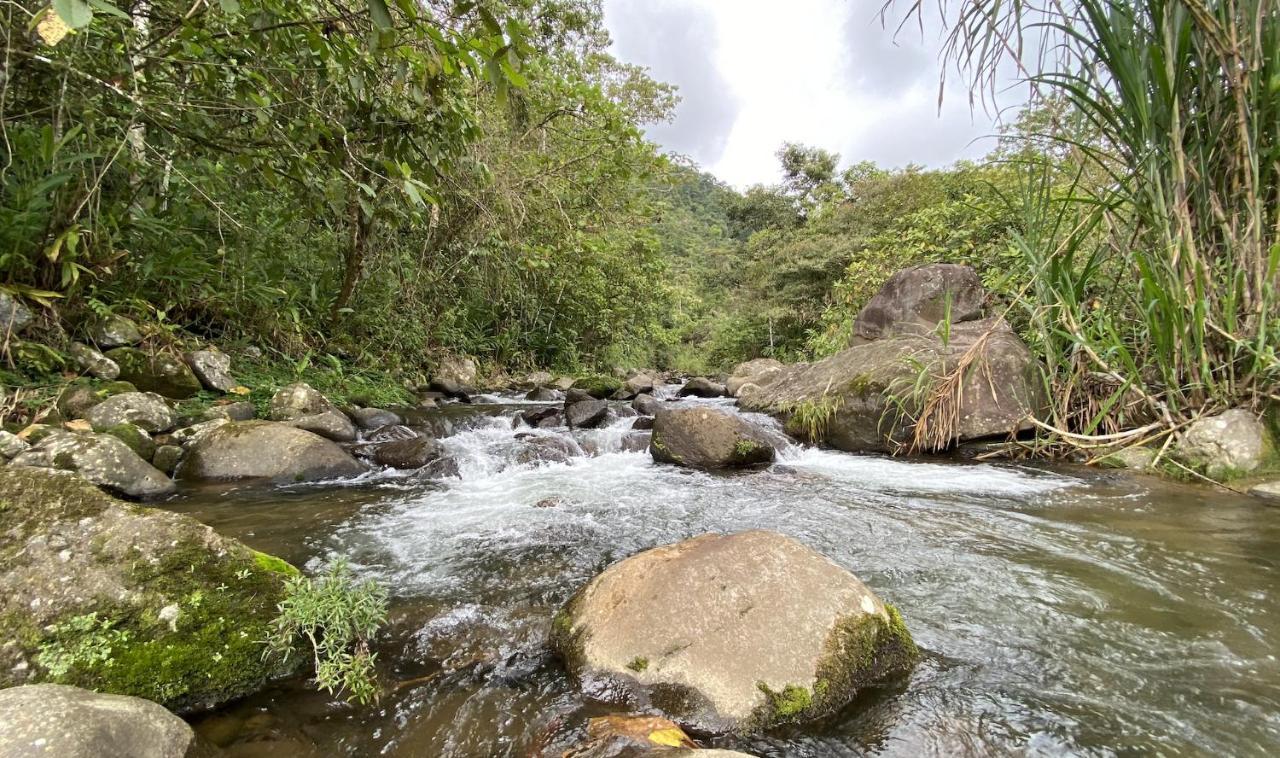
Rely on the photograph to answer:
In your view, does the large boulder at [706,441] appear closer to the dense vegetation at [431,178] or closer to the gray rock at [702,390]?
the dense vegetation at [431,178]

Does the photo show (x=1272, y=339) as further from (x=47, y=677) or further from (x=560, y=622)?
(x=47, y=677)

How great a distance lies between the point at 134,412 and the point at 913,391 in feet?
25.2

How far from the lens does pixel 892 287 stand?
8.91 metres

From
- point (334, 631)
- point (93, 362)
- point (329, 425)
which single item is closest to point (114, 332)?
point (93, 362)

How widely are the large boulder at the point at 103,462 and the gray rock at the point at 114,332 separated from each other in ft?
5.19

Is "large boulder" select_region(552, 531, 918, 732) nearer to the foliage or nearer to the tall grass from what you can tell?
the foliage

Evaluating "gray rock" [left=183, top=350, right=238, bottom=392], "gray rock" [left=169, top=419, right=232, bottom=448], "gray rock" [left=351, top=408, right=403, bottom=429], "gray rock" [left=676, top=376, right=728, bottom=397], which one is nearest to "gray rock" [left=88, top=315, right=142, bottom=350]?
"gray rock" [left=183, top=350, right=238, bottom=392]

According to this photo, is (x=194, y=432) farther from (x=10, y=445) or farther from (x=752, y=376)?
(x=752, y=376)

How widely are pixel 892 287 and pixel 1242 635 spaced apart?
731 centimetres

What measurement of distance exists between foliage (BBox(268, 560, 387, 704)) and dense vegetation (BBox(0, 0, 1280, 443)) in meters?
1.57

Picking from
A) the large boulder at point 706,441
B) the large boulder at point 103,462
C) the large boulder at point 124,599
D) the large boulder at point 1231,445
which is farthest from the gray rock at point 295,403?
the large boulder at point 1231,445

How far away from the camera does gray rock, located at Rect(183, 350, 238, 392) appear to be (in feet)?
19.9

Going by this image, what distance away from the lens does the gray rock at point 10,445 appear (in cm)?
378

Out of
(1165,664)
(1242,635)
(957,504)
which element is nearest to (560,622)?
(1165,664)
